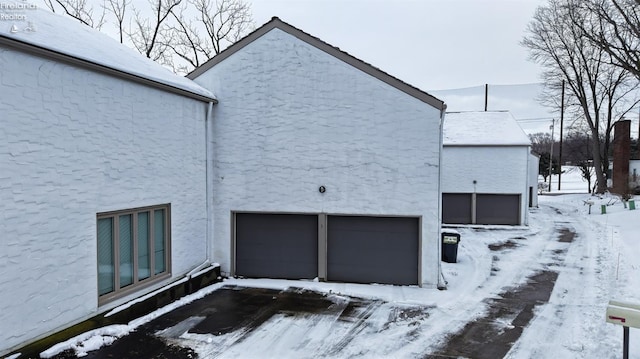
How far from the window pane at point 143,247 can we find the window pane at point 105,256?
2.50 feet

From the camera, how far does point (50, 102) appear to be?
6.20 metres

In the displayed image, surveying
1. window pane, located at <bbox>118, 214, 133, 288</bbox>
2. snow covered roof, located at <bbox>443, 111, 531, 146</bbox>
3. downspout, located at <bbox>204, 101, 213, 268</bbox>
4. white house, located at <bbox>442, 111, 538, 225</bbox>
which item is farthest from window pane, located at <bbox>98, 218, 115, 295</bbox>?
snow covered roof, located at <bbox>443, 111, 531, 146</bbox>

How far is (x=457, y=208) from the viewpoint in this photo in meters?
22.3

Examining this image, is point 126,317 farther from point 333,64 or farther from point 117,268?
point 333,64

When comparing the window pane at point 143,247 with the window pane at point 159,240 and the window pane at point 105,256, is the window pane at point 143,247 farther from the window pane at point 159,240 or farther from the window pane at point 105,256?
the window pane at point 105,256

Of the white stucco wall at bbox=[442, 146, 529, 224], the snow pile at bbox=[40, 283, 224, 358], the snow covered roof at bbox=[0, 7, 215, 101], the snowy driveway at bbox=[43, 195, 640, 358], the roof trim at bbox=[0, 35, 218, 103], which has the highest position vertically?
the snow covered roof at bbox=[0, 7, 215, 101]

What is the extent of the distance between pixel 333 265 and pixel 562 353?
5.45 m

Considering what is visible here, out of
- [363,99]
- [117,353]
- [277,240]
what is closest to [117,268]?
[117,353]

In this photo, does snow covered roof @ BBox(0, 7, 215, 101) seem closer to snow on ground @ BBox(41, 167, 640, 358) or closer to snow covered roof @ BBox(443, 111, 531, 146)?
snow on ground @ BBox(41, 167, 640, 358)

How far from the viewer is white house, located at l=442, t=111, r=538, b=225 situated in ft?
70.7

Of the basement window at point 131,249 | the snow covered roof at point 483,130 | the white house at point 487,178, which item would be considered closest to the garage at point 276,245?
the basement window at point 131,249

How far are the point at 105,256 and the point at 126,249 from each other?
0.55m

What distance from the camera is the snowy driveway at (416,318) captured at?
6.54 m

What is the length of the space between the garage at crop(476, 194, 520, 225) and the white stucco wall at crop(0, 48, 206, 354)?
1810 centimetres
